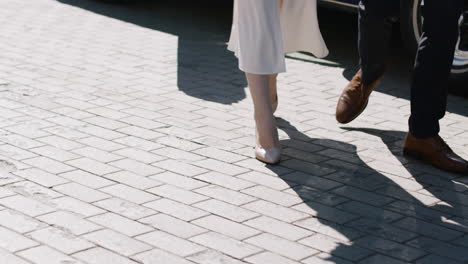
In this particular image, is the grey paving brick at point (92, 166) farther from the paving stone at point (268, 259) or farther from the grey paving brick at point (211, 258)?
the paving stone at point (268, 259)

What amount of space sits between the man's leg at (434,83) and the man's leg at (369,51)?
325mm

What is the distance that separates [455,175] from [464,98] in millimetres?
1664

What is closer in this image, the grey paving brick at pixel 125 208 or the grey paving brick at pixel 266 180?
the grey paving brick at pixel 125 208

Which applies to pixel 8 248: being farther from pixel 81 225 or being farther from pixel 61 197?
pixel 61 197

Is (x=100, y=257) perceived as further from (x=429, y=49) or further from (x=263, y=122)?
(x=429, y=49)

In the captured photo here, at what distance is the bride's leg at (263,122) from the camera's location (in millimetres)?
5028

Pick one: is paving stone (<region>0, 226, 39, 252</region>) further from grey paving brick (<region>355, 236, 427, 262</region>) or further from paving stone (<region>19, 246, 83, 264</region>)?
grey paving brick (<region>355, 236, 427, 262</region>)

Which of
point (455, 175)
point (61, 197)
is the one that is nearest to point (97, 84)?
point (61, 197)

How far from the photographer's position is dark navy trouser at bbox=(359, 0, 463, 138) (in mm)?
4895

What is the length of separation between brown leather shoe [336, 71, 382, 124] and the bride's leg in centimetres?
68

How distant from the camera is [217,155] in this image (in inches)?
201

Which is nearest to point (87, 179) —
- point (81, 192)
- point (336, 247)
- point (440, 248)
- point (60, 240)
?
point (81, 192)

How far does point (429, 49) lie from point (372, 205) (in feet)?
3.21

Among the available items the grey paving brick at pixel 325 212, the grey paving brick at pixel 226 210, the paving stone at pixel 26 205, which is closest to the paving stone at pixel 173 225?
the grey paving brick at pixel 226 210
